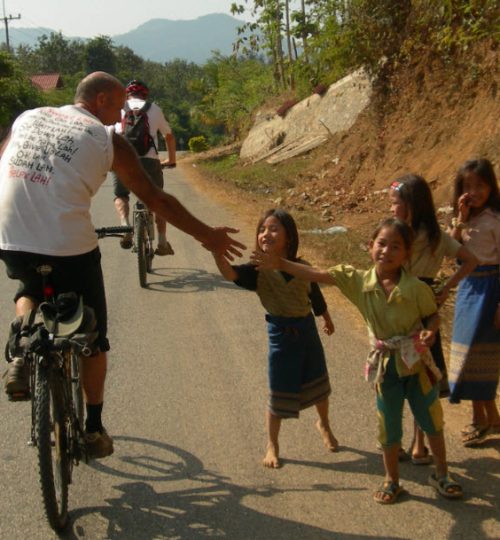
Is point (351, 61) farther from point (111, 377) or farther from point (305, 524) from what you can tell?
point (305, 524)

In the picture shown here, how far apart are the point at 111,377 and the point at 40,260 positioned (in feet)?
7.43

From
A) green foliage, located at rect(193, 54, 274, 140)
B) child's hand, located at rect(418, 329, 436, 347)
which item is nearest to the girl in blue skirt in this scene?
child's hand, located at rect(418, 329, 436, 347)

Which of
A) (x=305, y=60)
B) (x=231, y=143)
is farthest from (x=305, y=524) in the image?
(x=231, y=143)

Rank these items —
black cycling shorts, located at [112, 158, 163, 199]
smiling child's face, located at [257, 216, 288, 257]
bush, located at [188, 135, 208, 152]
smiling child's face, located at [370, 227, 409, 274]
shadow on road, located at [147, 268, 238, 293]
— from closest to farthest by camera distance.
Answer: smiling child's face, located at [370, 227, 409, 274] → smiling child's face, located at [257, 216, 288, 257] → shadow on road, located at [147, 268, 238, 293] → black cycling shorts, located at [112, 158, 163, 199] → bush, located at [188, 135, 208, 152]

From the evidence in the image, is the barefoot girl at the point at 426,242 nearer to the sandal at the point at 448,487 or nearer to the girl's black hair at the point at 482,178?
the girl's black hair at the point at 482,178

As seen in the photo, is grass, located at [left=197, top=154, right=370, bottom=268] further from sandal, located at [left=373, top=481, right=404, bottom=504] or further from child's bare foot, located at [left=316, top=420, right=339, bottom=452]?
sandal, located at [left=373, top=481, right=404, bottom=504]

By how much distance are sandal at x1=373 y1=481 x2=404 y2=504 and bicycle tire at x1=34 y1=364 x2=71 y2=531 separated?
5.07 feet

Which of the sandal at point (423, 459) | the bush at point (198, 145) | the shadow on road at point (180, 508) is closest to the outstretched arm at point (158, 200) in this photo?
the shadow on road at point (180, 508)

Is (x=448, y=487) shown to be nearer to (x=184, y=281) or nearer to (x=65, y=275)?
(x=65, y=275)

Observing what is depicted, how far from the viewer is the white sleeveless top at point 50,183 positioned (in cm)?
362

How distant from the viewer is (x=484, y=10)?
12531 millimetres

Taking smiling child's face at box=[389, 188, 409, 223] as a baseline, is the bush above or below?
above

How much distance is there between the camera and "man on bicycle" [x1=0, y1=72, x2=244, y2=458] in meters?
3.62

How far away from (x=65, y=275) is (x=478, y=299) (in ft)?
7.67
